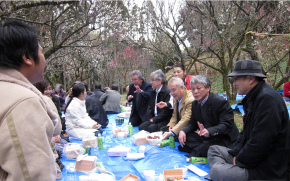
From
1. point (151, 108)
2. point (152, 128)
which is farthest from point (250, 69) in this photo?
point (151, 108)

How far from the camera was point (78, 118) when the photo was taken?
4.21 meters

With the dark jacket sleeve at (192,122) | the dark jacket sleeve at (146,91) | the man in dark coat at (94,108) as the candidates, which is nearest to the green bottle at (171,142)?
the dark jacket sleeve at (192,122)

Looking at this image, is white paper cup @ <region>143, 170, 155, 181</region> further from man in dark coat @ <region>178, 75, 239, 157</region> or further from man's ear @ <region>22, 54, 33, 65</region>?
man's ear @ <region>22, 54, 33, 65</region>

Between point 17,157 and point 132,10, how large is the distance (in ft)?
33.6

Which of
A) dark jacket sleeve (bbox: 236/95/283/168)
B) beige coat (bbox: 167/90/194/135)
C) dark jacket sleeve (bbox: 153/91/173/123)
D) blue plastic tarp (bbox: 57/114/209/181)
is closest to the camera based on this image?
dark jacket sleeve (bbox: 236/95/283/168)

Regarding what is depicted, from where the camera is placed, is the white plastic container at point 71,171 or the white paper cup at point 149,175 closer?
the white paper cup at point 149,175

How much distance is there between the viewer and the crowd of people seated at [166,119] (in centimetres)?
80

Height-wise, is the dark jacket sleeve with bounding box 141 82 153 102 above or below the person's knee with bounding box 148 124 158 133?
above

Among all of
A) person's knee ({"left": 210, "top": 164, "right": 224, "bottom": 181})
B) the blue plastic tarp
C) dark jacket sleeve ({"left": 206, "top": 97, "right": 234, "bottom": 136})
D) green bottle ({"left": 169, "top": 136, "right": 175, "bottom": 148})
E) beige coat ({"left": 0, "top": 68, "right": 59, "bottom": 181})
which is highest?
beige coat ({"left": 0, "top": 68, "right": 59, "bottom": 181})

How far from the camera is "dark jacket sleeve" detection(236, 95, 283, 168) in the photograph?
1868mm

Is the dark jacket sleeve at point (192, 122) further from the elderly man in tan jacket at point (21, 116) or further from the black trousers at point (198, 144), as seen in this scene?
the elderly man in tan jacket at point (21, 116)

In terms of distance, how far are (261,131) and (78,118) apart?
3471mm

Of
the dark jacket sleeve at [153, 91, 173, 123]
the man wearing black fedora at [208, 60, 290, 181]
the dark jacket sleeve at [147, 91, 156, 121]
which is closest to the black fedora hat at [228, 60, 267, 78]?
the man wearing black fedora at [208, 60, 290, 181]

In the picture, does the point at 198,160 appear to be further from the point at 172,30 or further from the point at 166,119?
the point at 172,30
